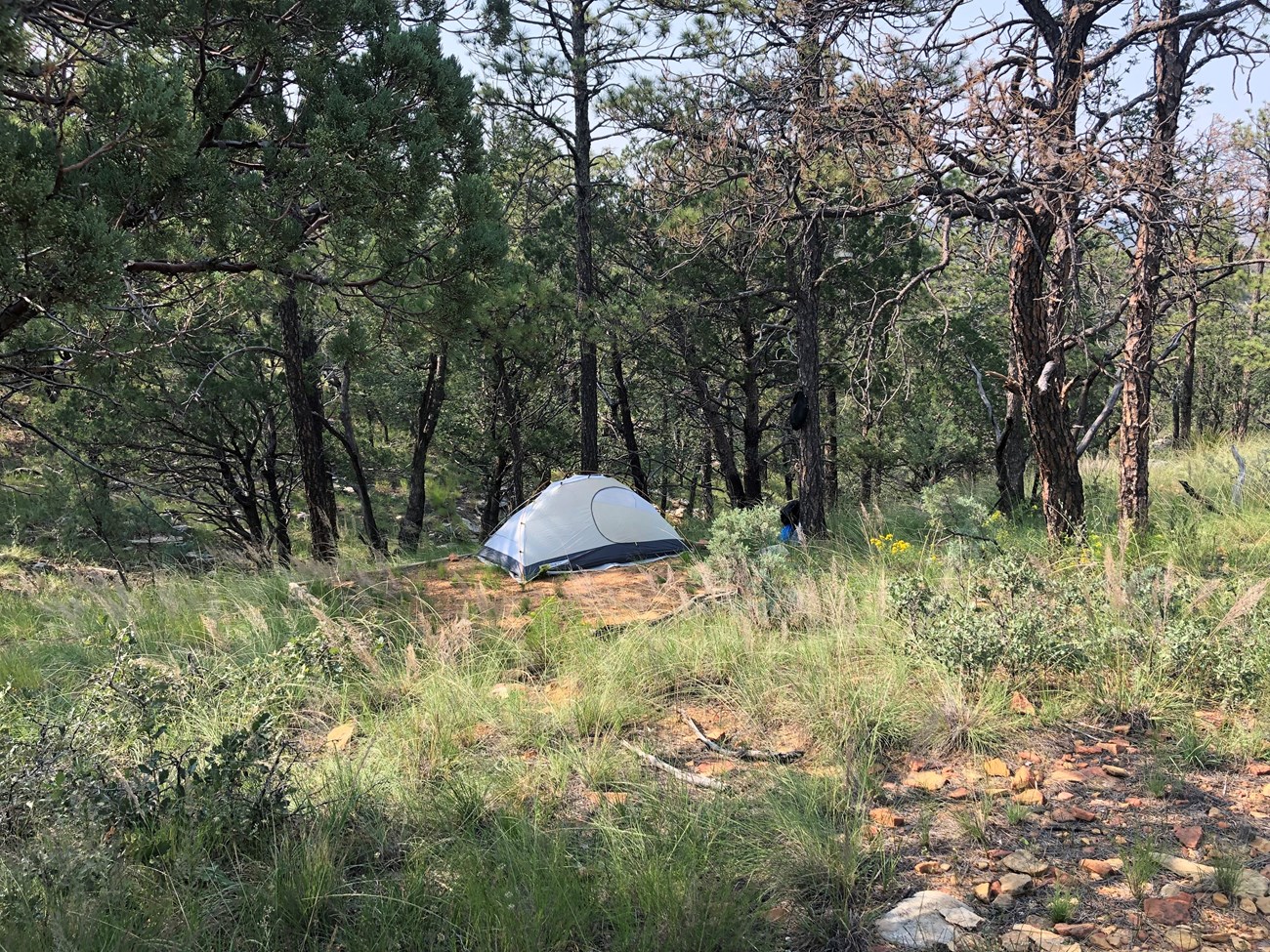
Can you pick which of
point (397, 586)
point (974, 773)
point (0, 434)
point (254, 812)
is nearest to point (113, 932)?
point (254, 812)

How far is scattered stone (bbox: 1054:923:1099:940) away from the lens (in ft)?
7.72

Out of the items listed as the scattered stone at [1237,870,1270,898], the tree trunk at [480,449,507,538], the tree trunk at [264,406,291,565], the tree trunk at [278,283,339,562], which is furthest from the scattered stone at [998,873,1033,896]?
the tree trunk at [480,449,507,538]

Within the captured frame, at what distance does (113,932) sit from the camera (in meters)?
2.26

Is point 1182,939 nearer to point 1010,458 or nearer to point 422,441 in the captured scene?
point 1010,458

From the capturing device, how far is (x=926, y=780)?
340 centimetres

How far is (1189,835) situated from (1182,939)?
68 cm

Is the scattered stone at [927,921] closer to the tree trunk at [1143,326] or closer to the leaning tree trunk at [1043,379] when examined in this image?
the leaning tree trunk at [1043,379]

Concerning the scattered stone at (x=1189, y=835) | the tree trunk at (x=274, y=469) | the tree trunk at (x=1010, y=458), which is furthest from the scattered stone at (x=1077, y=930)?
the tree trunk at (x=274, y=469)

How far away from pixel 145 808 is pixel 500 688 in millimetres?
1993

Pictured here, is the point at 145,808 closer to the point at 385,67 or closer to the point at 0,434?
the point at 385,67

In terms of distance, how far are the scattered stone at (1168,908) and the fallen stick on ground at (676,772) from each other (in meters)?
1.46

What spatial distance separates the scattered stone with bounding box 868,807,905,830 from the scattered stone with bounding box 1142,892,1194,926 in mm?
825

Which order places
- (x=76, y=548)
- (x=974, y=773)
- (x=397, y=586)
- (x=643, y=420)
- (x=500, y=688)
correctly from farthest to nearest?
(x=643, y=420) → (x=76, y=548) → (x=397, y=586) → (x=500, y=688) → (x=974, y=773)

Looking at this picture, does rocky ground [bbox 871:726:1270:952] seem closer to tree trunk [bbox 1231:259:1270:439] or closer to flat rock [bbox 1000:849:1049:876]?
flat rock [bbox 1000:849:1049:876]
